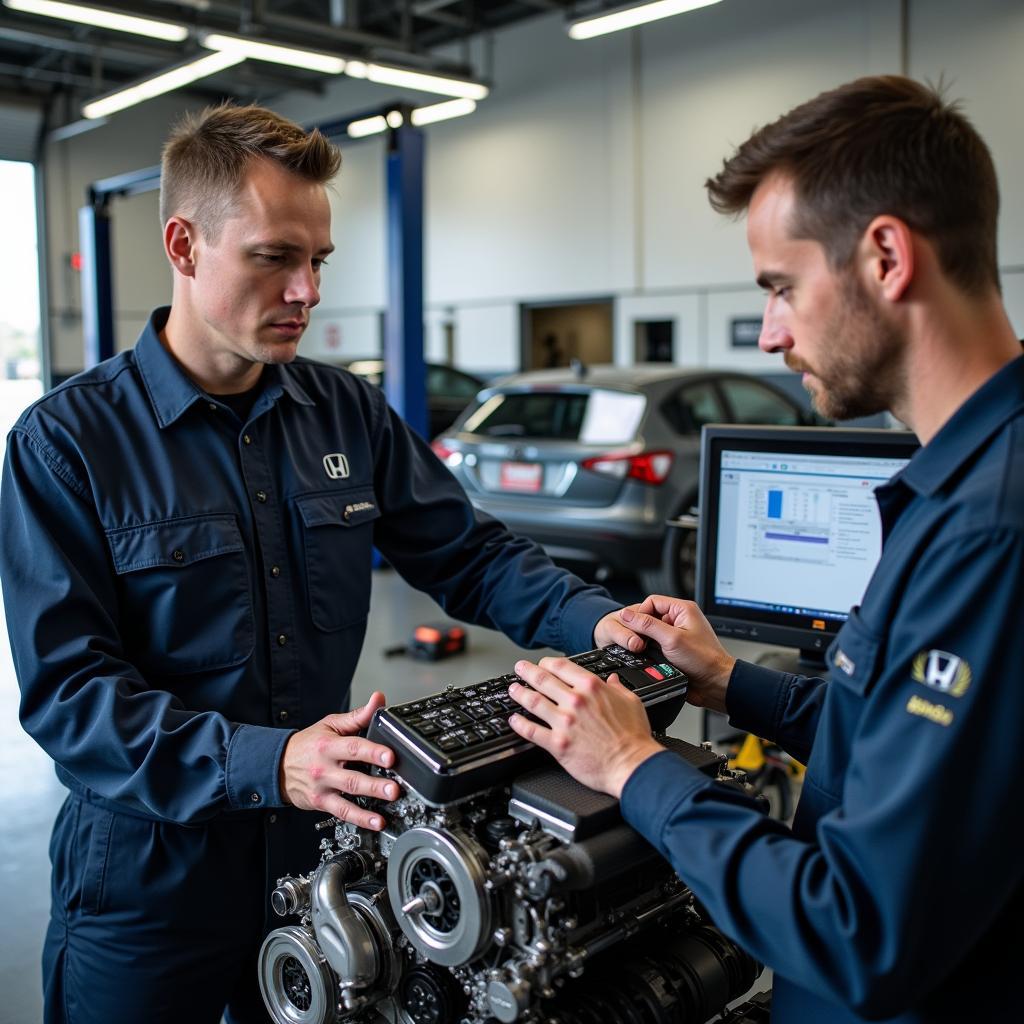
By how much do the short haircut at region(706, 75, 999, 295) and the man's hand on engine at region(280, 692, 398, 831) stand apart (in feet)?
2.38

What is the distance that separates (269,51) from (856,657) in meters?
8.29

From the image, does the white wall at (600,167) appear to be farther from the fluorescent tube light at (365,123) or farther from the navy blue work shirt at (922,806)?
the navy blue work shirt at (922,806)

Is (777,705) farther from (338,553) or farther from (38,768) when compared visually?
(38,768)

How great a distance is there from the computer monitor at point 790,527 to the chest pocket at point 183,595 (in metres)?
1.18

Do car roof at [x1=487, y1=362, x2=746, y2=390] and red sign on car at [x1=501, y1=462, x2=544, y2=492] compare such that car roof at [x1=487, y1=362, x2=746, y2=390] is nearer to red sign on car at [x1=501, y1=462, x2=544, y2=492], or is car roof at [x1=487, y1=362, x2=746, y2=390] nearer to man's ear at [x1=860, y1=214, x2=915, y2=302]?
red sign on car at [x1=501, y1=462, x2=544, y2=492]

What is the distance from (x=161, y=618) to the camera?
4.88ft

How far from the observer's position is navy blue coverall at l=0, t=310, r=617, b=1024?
133 centimetres

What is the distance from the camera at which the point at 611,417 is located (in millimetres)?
5324

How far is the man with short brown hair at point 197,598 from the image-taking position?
4.41 ft

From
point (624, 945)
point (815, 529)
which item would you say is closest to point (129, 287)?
point (815, 529)

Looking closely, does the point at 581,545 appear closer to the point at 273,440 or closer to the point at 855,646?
the point at 273,440

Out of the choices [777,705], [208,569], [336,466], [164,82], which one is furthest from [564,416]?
Answer: [164,82]

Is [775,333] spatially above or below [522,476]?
above

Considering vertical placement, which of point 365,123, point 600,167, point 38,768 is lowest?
point 38,768
